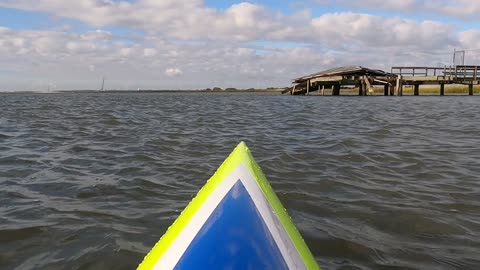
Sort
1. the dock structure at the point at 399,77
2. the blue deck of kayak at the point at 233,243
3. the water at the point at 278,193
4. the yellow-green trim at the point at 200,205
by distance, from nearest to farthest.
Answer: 1. the blue deck of kayak at the point at 233,243
2. the yellow-green trim at the point at 200,205
3. the water at the point at 278,193
4. the dock structure at the point at 399,77

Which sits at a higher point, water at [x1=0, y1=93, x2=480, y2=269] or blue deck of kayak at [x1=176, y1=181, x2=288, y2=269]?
blue deck of kayak at [x1=176, y1=181, x2=288, y2=269]

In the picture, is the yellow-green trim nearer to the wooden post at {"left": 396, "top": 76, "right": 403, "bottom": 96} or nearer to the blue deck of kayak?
the blue deck of kayak

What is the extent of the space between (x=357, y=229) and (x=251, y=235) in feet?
8.03

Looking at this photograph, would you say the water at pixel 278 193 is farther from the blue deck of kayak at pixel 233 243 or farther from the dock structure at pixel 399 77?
the dock structure at pixel 399 77

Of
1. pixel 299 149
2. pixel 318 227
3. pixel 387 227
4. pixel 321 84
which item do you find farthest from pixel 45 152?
pixel 321 84

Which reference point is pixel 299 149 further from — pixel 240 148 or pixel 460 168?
pixel 240 148

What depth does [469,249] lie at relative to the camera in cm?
332

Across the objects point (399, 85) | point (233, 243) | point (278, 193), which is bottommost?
point (278, 193)

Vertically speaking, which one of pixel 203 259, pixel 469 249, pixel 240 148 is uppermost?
pixel 240 148

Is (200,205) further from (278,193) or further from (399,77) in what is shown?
(399,77)

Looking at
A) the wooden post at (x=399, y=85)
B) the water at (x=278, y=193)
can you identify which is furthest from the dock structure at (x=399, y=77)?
the water at (x=278, y=193)

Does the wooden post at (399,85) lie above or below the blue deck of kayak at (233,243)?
above

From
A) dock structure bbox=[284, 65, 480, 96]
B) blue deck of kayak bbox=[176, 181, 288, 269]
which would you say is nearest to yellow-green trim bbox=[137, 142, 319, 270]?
blue deck of kayak bbox=[176, 181, 288, 269]

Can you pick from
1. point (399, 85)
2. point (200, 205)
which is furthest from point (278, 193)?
point (399, 85)
